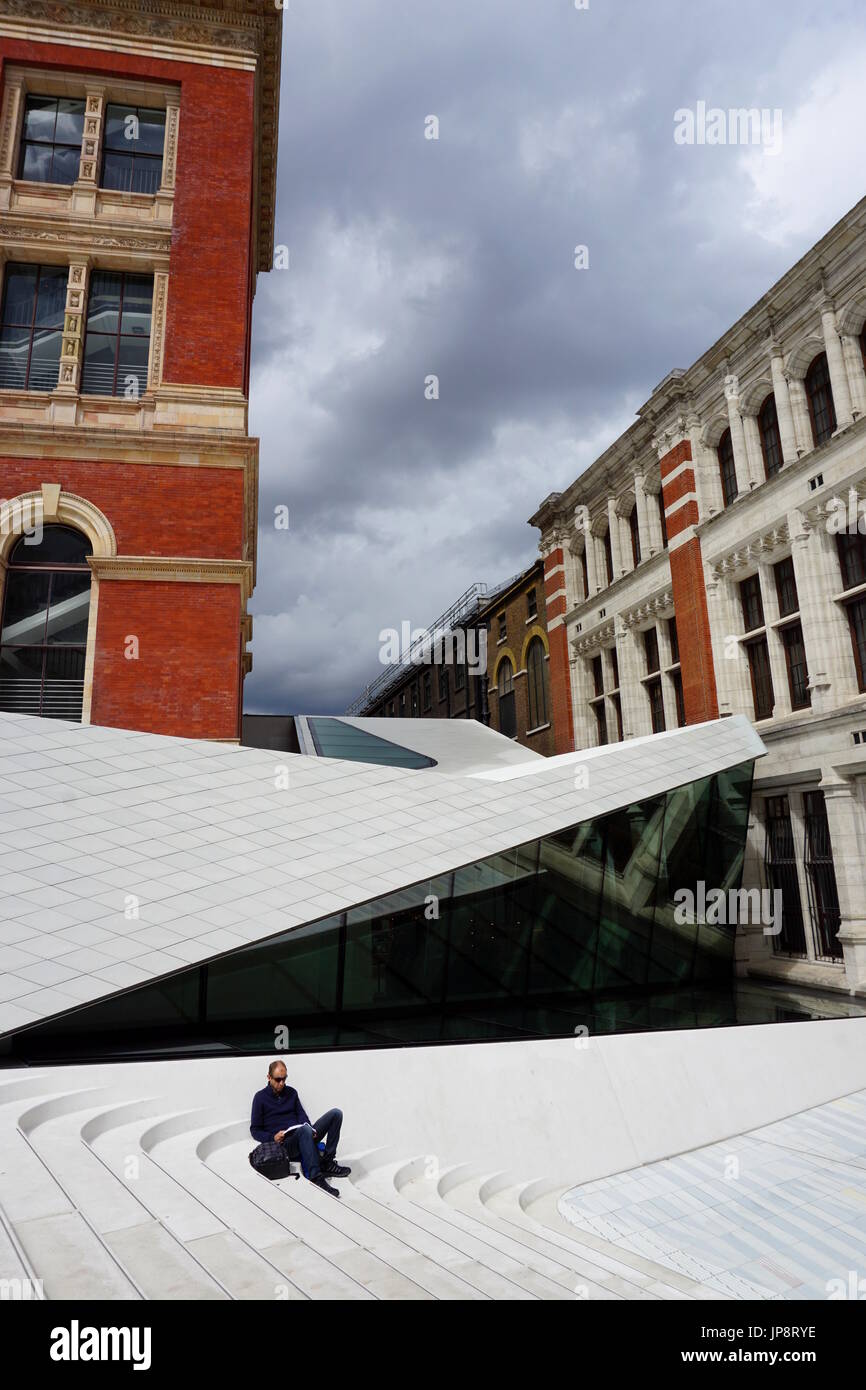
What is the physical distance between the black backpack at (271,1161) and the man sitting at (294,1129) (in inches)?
7.6

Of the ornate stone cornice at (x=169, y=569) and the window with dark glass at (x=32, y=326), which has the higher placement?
the window with dark glass at (x=32, y=326)

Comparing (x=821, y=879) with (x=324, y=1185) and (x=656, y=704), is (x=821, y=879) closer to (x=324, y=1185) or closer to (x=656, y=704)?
(x=656, y=704)

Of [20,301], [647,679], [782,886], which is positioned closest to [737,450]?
[647,679]

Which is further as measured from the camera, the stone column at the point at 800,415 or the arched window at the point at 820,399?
the stone column at the point at 800,415

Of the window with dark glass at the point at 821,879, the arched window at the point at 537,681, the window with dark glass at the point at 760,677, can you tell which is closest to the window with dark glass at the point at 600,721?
the arched window at the point at 537,681

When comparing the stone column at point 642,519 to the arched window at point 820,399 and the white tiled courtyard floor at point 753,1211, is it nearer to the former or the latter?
the arched window at point 820,399

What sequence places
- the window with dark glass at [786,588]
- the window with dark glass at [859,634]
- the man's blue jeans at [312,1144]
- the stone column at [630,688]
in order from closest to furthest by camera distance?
the man's blue jeans at [312,1144]
the window with dark glass at [859,634]
the window with dark glass at [786,588]
the stone column at [630,688]

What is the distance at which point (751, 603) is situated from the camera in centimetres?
2442

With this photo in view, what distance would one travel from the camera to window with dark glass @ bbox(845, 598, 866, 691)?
2008 cm

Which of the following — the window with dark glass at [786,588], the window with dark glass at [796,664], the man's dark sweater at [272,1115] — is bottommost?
the man's dark sweater at [272,1115]

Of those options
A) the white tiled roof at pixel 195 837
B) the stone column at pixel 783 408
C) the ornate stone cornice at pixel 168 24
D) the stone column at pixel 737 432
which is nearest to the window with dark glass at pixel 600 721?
the stone column at pixel 737 432

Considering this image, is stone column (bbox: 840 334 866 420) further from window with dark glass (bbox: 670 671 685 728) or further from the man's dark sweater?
the man's dark sweater

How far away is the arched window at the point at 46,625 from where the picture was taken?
61.7ft

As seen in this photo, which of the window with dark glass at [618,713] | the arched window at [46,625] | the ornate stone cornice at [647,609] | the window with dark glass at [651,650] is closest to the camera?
the arched window at [46,625]
